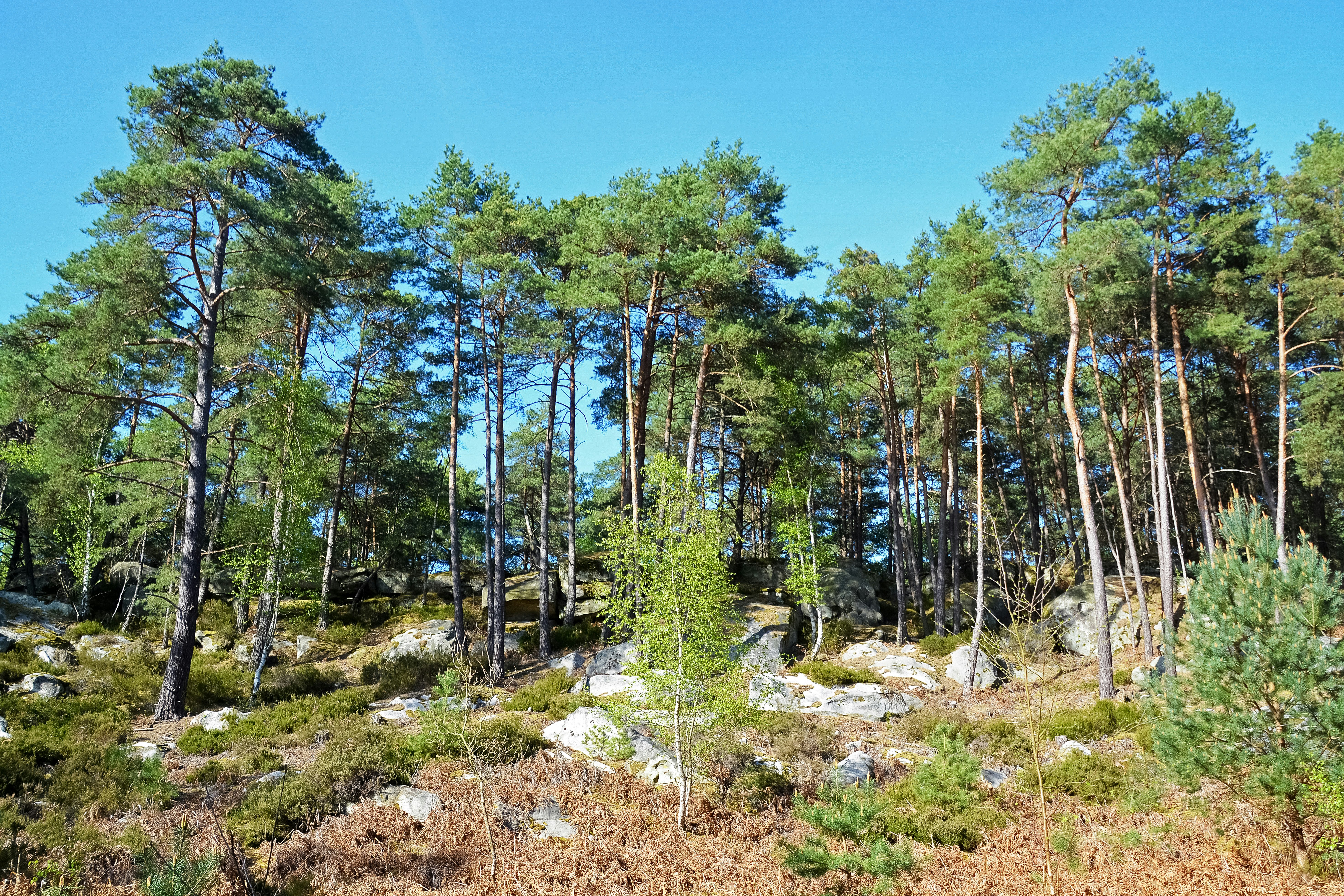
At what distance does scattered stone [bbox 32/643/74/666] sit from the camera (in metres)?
15.9

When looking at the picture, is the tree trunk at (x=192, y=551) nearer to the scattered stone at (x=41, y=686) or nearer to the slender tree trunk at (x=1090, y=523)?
the scattered stone at (x=41, y=686)

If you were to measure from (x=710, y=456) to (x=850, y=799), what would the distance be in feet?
80.4

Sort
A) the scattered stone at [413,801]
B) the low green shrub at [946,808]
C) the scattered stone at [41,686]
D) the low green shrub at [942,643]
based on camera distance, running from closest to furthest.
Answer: the low green shrub at [946,808], the scattered stone at [413,801], the scattered stone at [41,686], the low green shrub at [942,643]

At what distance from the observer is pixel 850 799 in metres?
7.95

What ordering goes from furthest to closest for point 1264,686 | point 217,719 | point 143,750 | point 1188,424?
point 1188,424 → point 217,719 → point 143,750 → point 1264,686

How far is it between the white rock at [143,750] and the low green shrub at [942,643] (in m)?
18.6

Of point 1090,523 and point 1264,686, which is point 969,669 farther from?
point 1264,686

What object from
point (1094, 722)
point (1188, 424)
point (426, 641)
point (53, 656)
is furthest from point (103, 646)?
point (1188, 424)

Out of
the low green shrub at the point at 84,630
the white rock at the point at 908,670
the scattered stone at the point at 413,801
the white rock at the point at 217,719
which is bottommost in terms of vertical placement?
the scattered stone at the point at 413,801

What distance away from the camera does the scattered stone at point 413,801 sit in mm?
9727

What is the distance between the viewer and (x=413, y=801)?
9883 millimetres

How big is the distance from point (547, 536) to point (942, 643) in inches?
493

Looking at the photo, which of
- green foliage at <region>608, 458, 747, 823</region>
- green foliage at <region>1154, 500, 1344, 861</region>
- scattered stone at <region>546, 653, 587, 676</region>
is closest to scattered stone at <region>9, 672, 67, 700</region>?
scattered stone at <region>546, 653, 587, 676</region>

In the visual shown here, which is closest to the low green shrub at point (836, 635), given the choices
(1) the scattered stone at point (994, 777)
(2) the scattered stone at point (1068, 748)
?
(2) the scattered stone at point (1068, 748)
